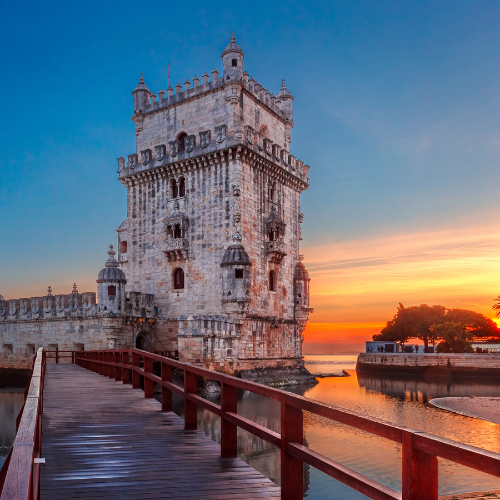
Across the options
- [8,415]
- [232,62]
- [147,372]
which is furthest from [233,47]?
[147,372]

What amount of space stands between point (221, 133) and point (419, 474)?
30326mm

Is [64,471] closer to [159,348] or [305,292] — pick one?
[159,348]

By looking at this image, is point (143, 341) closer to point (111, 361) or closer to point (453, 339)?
point (111, 361)

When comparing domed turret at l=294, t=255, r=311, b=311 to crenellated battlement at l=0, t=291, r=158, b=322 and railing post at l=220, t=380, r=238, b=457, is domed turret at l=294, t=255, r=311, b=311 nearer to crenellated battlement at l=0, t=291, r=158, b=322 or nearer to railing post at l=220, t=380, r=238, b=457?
crenellated battlement at l=0, t=291, r=158, b=322

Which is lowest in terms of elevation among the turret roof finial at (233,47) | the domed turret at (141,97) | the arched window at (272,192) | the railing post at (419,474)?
the railing post at (419,474)

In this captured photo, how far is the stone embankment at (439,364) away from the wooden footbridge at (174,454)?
40.2 meters

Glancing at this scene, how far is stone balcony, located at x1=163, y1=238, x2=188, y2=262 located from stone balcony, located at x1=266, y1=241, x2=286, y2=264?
531 cm

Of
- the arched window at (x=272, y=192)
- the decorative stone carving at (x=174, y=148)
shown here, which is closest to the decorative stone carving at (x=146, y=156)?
the decorative stone carving at (x=174, y=148)

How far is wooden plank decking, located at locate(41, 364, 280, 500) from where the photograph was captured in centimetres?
549

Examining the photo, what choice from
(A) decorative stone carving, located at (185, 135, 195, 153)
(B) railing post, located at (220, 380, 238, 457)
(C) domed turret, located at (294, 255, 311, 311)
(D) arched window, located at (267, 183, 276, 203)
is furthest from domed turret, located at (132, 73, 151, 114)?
(B) railing post, located at (220, 380, 238, 457)

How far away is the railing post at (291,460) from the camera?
16.6 feet

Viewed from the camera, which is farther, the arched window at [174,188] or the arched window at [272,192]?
the arched window at [272,192]

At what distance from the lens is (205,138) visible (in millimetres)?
32906

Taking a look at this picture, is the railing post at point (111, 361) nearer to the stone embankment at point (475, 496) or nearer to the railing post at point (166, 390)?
the railing post at point (166, 390)
